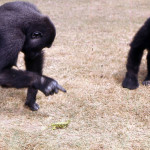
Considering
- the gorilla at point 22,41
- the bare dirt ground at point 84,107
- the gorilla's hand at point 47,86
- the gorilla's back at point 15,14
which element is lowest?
the bare dirt ground at point 84,107

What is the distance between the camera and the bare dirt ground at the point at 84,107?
3.11m

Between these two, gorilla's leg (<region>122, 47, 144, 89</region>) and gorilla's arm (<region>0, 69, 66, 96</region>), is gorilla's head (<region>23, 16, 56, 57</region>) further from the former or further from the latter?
gorilla's leg (<region>122, 47, 144, 89</region>)

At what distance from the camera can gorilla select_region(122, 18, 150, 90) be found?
14.2 feet

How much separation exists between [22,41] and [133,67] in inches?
89.1

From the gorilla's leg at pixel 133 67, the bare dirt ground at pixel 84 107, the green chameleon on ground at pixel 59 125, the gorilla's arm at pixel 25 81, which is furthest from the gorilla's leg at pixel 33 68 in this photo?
the gorilla's leg at pixel 133 67

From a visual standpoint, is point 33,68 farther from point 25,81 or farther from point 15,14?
point 15,14

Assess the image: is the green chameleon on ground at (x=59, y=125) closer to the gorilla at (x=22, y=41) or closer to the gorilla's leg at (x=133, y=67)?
the gorilla at (x=22, y=41)

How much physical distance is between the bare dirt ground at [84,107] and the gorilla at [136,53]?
0.15 metres

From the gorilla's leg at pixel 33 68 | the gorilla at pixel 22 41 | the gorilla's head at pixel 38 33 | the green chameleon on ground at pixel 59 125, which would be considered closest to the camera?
the gorilla at pixel 22 41

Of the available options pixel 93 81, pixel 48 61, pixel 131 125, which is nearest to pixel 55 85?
pixel 131 125

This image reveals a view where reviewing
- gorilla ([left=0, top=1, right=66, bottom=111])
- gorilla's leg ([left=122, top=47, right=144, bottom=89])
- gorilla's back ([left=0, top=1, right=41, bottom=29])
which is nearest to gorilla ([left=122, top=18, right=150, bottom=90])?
gorilla's leg ([left=122, top=47, right=144, bottom=89])

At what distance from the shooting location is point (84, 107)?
12.6 feet

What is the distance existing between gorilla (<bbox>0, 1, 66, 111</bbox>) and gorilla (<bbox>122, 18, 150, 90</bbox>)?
1.72 meters

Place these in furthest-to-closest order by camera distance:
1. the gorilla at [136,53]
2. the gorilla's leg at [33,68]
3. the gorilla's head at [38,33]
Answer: the gorilla at [136,53]
the gorilla's leg at [33,68]
the gorilla's head at [38,33]
